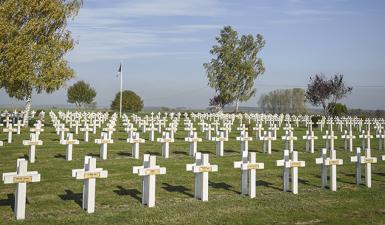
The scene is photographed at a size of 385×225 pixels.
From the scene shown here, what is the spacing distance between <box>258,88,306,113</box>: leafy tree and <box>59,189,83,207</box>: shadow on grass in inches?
2907

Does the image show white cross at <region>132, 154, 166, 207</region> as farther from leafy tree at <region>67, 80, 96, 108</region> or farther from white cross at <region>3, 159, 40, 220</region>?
leafy tree at <region>67, 80, 96, 108</region>

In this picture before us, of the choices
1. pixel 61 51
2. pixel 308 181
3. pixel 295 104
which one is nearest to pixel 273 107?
pixel 295 104

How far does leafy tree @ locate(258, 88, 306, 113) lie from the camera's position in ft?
270

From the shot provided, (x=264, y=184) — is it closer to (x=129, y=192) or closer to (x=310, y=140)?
(x=129, y=192)

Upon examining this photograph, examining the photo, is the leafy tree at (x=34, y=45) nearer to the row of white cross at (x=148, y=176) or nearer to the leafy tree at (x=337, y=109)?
the row of white cross at (x=148, y=176)

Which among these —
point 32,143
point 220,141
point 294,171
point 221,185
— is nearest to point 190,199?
point 221,185

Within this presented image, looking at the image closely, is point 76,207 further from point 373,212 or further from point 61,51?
point 61,51

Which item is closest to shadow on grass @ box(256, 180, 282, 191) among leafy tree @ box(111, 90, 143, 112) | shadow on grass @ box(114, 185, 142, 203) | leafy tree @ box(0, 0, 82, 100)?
shadow on grass @ box(114, 185, 142, 203)

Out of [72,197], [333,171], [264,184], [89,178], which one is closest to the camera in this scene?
[89,178]

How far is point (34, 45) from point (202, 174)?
19.7 meters

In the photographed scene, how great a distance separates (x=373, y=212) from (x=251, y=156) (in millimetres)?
2472

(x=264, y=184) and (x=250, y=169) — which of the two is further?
(x=264, y=184)

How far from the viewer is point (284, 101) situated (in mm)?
85625

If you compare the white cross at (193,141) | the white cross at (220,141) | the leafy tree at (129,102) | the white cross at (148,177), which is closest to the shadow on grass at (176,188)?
the white cross at (148,177)
